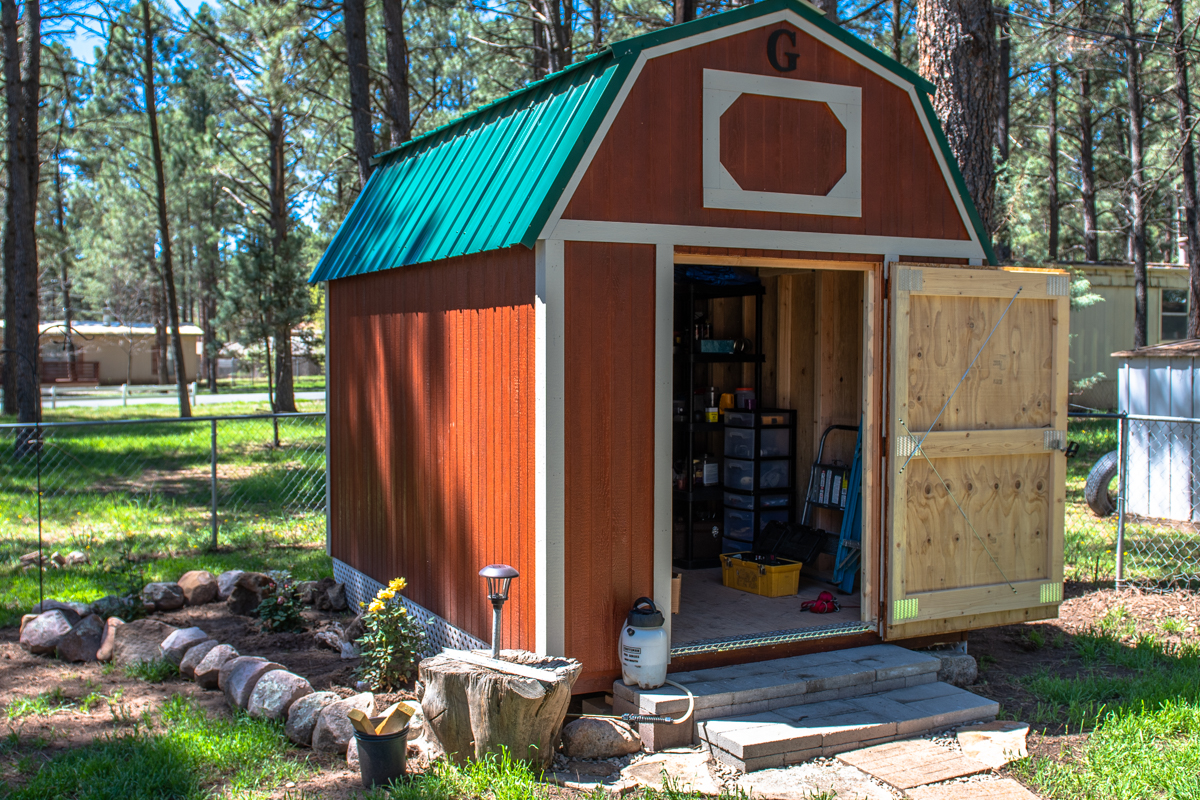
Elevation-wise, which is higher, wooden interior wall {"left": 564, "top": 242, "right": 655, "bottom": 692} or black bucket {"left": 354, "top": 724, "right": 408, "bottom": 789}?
wooden interior wall {"left": 564, "top": 242, "right": 655, "bottom": 692}

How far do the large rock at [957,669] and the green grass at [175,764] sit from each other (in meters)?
3.36

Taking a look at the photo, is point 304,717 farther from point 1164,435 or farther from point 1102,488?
point 1164,435

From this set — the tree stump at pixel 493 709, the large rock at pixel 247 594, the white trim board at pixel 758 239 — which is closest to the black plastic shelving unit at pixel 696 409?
the white trim board at pixel 758 239

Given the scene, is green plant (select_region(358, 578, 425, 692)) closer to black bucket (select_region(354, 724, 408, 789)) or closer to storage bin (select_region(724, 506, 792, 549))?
black bucket (select_region(354, 724, 408, 789))

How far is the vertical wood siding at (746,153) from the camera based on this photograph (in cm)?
463

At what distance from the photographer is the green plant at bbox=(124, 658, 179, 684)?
541 cm

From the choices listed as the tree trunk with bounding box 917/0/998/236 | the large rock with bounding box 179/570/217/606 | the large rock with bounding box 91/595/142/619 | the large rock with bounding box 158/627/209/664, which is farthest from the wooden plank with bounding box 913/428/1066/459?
the large rock with bounding box 91/595/142/619

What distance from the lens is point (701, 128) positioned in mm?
4816

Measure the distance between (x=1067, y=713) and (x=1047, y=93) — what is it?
23.4 meters

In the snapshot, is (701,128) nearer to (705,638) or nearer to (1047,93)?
(705,638)

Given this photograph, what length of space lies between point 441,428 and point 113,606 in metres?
2.84

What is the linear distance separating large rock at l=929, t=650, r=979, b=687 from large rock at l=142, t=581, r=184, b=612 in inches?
205

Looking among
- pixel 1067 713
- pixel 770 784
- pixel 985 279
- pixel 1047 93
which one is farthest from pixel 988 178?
pixel 1047 93

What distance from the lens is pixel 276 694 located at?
15.6ft
